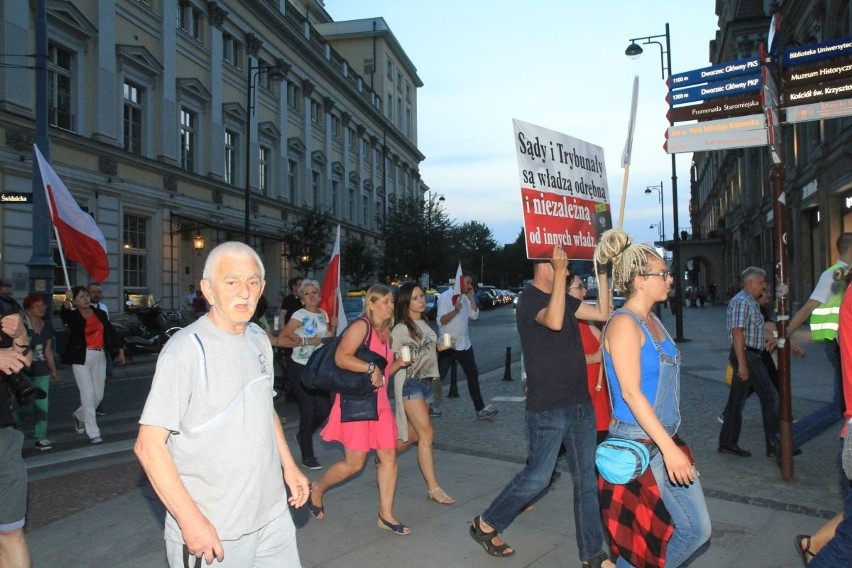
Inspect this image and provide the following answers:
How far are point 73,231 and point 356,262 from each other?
3066cm

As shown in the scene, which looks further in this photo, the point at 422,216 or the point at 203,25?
the point at 422,216

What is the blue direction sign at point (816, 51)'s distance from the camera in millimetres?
6523

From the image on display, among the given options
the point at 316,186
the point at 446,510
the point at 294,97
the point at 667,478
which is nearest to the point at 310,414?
the point at 446,510

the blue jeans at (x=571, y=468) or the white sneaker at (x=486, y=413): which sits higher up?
the blue jeans at (x=571, y=468)

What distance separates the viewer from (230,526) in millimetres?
2520

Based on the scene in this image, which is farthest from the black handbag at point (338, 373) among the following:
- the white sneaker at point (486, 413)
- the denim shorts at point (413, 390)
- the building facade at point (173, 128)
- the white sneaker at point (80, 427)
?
the building facade at point (173, 128)

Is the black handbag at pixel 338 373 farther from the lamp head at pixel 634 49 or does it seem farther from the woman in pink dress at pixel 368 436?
the lamp head at pixel 634 49

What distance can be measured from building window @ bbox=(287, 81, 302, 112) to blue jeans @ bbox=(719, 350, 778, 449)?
1341 inches

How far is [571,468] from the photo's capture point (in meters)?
4.21

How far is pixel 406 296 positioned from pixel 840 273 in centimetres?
323

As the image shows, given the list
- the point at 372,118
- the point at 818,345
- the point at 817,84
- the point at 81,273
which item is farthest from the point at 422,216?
the point at 817,84

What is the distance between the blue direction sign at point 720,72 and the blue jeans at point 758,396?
2.65m

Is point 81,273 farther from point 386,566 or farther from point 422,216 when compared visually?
point 422,216

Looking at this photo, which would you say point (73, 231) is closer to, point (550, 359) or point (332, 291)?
point (332, 291)
